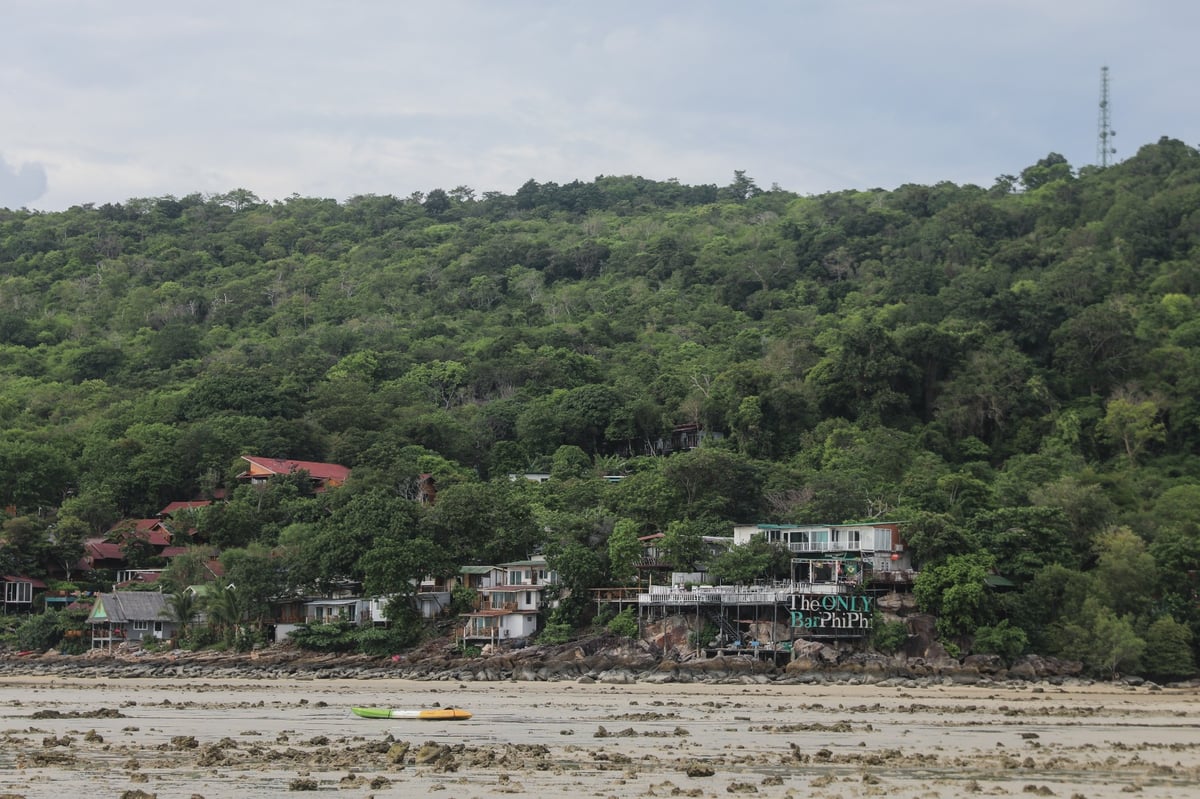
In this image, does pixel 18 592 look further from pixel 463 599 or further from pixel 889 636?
pixel 889 636

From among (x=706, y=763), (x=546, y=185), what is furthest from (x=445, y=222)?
(x=706, y=763)

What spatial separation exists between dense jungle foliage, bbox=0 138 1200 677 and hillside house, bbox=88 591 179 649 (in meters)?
5.82

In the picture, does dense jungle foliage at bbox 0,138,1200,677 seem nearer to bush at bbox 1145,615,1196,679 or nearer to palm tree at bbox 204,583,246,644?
bush at bbox 1145,615,1196,679

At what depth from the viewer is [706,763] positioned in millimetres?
25609

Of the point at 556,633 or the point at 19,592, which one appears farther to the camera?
the point at 19,592

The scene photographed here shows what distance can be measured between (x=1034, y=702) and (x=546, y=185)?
157 metres

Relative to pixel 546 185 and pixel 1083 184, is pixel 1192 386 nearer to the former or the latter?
pixel 1083 184

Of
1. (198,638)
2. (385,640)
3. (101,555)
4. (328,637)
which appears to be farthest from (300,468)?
(385,640)

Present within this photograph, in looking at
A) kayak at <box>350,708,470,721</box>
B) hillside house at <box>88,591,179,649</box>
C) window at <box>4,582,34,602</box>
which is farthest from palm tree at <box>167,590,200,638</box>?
kayak at <box>350,708,470,721</box>

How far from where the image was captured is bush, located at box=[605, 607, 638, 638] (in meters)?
57.3

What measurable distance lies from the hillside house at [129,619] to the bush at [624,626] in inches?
900

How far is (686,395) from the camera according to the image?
8688cm

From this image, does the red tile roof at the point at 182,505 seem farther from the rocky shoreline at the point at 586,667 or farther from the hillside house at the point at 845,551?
the hillside house at the point at 845,551

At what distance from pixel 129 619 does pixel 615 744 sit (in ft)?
140
